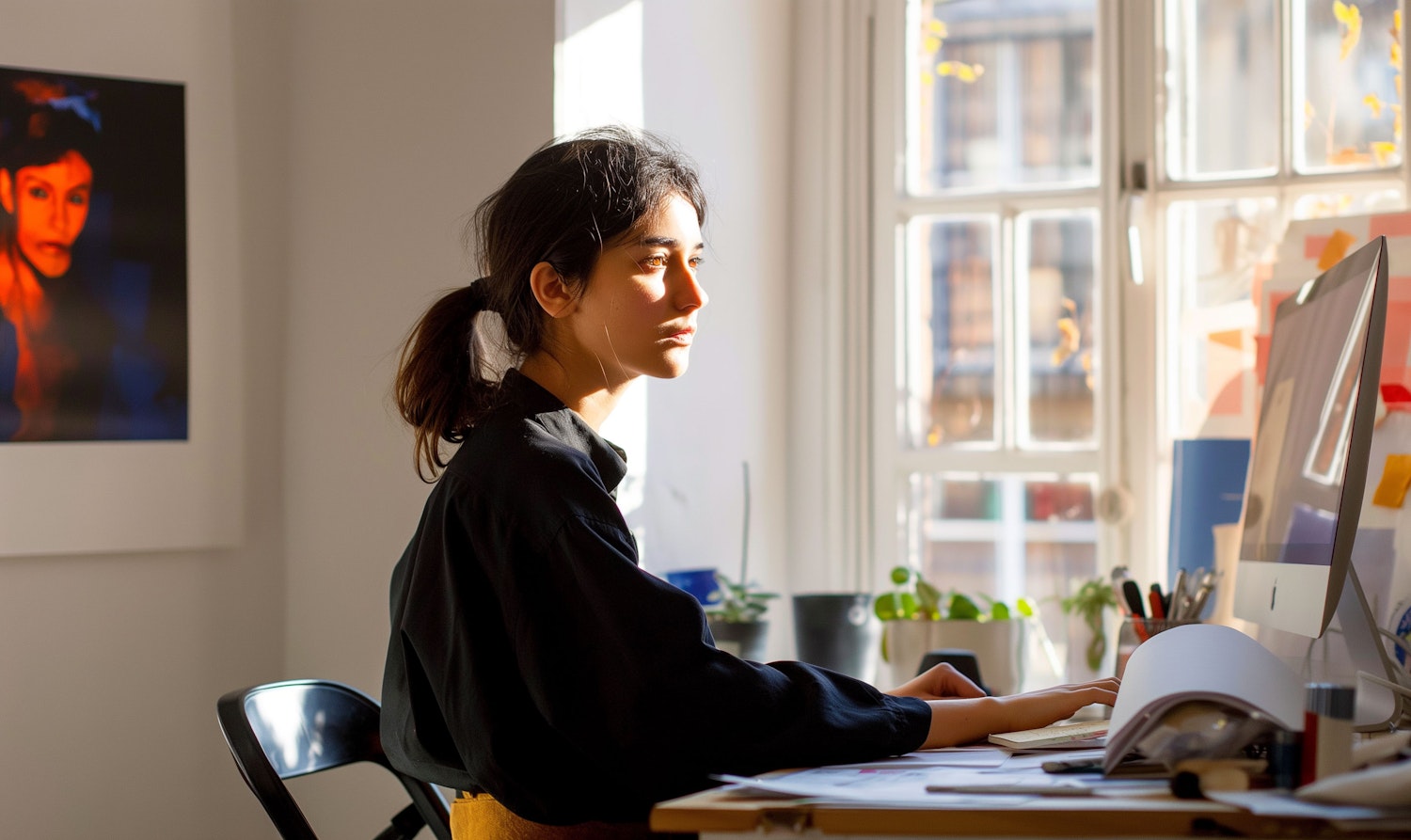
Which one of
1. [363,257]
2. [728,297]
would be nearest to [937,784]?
[363,257]

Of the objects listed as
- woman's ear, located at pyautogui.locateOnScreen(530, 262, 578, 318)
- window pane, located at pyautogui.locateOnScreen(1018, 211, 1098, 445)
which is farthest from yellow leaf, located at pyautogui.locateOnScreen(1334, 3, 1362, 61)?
woman's ear, located at pyautogui.locateOnScreen(530, 262, 578, 318)

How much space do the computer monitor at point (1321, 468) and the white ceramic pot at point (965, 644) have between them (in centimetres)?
56

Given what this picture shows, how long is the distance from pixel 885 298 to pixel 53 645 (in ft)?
4.74

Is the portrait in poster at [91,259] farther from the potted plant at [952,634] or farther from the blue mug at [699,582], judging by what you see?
the potted plant at [952,634]

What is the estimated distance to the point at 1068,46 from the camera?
2312 millimetres

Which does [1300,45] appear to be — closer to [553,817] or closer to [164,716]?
[553,817]

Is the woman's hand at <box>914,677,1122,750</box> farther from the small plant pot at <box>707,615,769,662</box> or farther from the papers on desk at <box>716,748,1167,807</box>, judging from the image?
the small plant pot at <box>707,615,769,662</box>

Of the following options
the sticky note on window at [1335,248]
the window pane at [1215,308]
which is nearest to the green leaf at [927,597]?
the window pane at [1215,308]

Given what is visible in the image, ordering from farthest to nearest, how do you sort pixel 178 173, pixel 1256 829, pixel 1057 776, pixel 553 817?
pixel 178 173 < pixel 553 817 < pixel 1057 776 < pixel 1256 829

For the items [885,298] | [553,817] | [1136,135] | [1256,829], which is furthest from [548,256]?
[1136,135]

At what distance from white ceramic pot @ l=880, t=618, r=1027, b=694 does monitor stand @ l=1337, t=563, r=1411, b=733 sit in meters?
0.74

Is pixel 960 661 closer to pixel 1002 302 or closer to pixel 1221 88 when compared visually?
pixel 1002 302

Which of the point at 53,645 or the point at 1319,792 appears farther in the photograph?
the point at 53,645

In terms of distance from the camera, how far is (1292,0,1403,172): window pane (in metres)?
2.12
